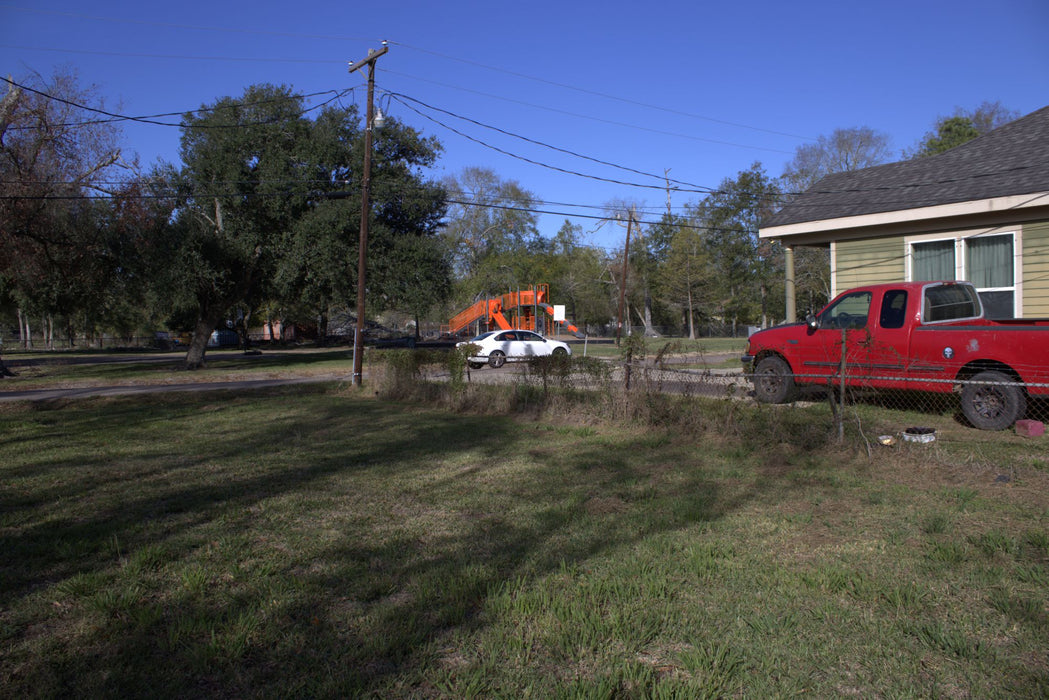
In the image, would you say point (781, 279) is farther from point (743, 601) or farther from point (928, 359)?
point (743, 601)

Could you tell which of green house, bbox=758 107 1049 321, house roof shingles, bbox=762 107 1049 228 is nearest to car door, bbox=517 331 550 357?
green house, bbox=758 107 1049 321

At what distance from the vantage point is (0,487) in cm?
668

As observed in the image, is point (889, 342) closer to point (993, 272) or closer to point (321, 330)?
point (993, 272)

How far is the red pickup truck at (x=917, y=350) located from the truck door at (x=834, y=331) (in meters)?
0.01

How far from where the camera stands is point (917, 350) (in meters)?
8.81

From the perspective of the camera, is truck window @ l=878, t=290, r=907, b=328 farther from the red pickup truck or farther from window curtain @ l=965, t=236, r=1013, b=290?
window curtain @ l=965, t=236, r=1013, b=290

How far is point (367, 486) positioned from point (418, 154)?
2457 cm

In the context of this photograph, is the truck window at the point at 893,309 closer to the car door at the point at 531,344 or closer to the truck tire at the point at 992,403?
the truck tire at the point at 992,403

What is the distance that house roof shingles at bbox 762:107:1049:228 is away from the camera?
11625 mm

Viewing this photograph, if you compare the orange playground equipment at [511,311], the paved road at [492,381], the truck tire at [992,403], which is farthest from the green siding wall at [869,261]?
the orange playground equipment at [511,311]

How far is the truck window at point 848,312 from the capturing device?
32.0 feet

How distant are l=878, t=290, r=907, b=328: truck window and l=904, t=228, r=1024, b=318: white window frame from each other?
11.8 ft

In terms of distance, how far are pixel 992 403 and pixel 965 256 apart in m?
5.22

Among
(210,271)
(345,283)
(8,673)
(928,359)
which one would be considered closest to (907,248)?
(928,359)
